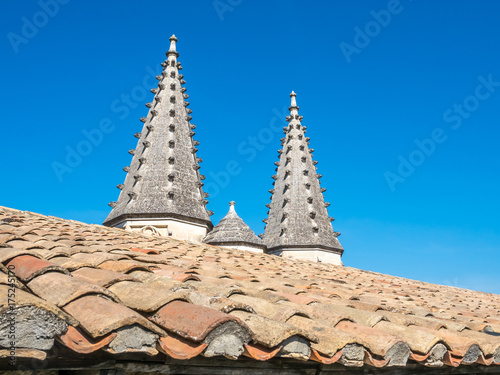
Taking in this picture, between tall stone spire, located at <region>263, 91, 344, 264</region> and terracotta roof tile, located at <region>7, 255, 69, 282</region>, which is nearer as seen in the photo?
terracotta roof tile, located at <region>7, 255, 69, 282</region>

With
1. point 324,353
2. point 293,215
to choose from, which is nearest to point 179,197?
point 293,215

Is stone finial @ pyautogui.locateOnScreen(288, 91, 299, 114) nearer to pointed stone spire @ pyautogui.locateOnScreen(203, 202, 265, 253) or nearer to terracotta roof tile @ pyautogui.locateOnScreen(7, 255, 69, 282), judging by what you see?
pointed stone spire @ pyautogui.locateOnScreen(203, 202, 265, 253)

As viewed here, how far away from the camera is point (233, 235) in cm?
2127

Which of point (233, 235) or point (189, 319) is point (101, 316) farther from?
point (233, 235)

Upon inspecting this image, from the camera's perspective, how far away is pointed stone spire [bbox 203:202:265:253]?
21.1 metres

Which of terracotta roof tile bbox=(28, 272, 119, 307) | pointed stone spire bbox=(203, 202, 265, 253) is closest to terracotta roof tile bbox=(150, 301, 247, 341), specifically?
terracotta roof tile bbox=(28, 272, 119, 307)

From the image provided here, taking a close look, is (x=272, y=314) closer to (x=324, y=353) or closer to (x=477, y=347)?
(x=324, y=353)

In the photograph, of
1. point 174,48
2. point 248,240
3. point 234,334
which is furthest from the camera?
point 174,48

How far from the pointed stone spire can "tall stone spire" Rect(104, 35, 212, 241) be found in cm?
117

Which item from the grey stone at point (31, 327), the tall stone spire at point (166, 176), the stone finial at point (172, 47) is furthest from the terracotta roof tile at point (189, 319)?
the stone finial at point (172, 47)

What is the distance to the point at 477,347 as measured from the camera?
3.85 meters

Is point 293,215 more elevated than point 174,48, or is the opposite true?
point 174,48

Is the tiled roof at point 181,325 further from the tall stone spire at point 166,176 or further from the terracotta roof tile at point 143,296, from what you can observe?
the tall stone spire at point 166,176

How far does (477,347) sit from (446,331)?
0.50m
